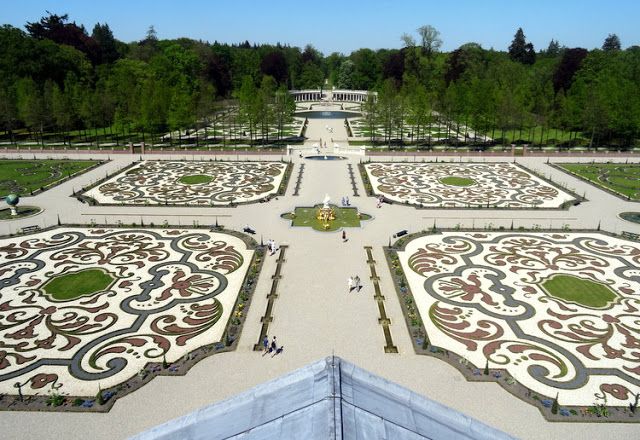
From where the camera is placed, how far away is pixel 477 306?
30.0m

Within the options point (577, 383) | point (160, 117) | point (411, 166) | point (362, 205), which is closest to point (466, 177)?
point (411, 166)

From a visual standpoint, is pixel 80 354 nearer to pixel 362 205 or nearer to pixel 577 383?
pixel 577 383

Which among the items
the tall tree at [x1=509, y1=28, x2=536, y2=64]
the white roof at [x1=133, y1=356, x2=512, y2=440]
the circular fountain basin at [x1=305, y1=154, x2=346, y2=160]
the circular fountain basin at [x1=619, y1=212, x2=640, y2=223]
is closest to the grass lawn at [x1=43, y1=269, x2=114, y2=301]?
the white roof at [x1=133, y1=356, x2=512, y2=440]

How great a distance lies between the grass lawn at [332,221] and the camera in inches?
1713

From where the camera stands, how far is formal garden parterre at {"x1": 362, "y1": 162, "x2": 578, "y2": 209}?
167ft

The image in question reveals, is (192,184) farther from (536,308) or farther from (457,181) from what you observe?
(536,308)

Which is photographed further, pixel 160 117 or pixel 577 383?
pixel 160 117

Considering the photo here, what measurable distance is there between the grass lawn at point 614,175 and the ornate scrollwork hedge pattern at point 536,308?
64.6ft

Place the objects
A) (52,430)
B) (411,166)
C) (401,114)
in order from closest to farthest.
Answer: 1. (52,430)
2. (411,166)
3. (401,114)

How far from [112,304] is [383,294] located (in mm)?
16486

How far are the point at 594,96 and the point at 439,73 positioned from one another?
68.6 metres

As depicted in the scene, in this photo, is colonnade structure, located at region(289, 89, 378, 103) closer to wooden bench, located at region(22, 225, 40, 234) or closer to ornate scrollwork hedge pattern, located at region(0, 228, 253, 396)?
wooden bench, located at region(22, 225, 40, 234)

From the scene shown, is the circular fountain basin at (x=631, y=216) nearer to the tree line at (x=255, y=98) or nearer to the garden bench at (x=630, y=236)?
the garden bench at (x=630, y=236)

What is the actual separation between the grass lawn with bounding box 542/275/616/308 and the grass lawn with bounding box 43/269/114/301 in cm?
2878
